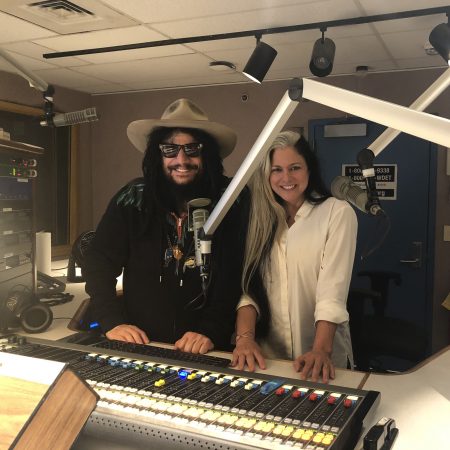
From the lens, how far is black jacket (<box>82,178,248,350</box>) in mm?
1753

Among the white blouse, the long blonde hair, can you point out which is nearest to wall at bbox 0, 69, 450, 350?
the long blonde hair

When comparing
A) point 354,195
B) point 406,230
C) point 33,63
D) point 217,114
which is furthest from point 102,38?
point 354,195

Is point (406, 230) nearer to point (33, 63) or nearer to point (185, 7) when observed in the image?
point (185, 7)

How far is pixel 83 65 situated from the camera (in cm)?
421

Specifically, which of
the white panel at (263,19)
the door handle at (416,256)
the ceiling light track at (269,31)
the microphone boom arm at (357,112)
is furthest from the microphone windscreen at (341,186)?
the door handle at (416,256)

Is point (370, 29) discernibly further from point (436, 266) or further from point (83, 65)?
point (83, 65)

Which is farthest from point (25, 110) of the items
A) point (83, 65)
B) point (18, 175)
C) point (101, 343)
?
point (101, 343)

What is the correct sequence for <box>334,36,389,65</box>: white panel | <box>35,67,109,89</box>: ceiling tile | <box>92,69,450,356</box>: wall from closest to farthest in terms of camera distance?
<box>334,36,389,65</box>: white panel, <box>92,69,450,356</box>: wall, <box>35,67,109,89</box>: ceiling tile

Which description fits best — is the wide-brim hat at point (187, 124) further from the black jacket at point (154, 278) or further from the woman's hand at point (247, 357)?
the woman's hand at point (247, 357)

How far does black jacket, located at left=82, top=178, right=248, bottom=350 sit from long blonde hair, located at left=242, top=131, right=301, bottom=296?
5 cm

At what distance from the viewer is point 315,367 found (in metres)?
1.37

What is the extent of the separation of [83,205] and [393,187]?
3.14 meters

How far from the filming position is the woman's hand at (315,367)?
1354 millimetres

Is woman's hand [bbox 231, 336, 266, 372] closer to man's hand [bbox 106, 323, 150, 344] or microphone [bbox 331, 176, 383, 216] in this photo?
man's hand [bbox 106, 323, 150, 344]
